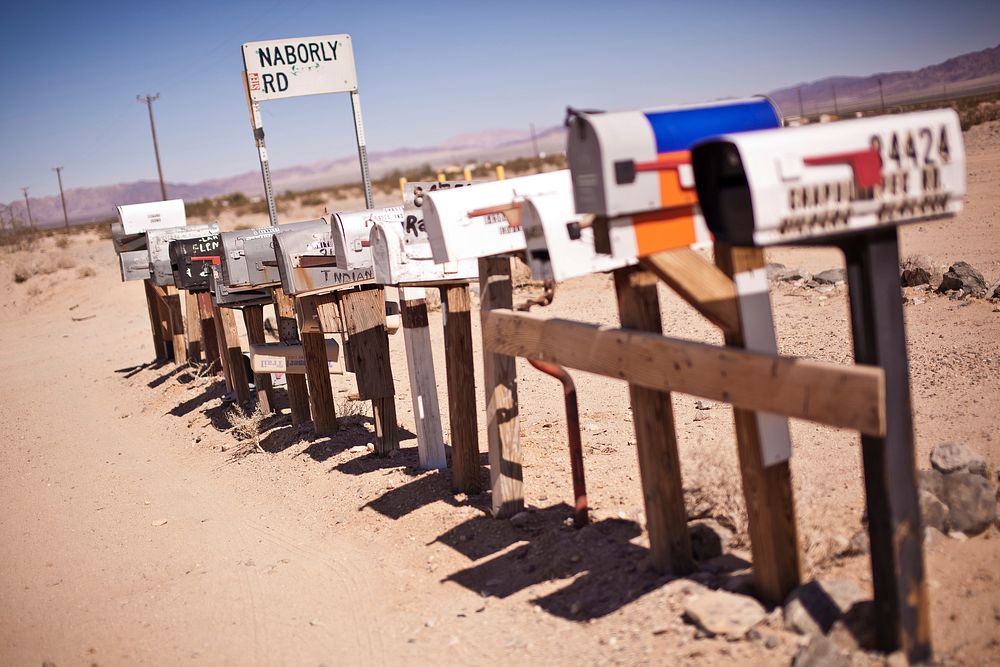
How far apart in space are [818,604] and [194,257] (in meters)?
6.21

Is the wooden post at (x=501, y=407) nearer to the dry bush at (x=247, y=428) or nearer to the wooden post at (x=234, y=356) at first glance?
the dry bush at (x=247, y=428)

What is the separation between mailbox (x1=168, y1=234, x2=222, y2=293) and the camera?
7672 mm

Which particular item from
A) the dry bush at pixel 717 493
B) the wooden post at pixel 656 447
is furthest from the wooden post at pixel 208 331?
the wooden post at pixel 656 447

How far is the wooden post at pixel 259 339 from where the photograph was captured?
7.36 metres

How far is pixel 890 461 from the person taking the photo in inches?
96.1

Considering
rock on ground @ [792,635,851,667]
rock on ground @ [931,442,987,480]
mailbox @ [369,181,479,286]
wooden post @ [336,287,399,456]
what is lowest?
rock on ground @ [792,635,851,667]

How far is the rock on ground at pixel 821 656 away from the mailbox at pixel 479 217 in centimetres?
220

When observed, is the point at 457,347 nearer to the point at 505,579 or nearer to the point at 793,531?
the point at 505,579

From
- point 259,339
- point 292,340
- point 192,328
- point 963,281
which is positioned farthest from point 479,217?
point 192,328

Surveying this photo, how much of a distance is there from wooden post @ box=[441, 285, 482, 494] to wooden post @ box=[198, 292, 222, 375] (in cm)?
448

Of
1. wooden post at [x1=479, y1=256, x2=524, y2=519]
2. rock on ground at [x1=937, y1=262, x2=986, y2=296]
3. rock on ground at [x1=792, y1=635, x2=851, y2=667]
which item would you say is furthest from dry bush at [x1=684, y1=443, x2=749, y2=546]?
rock on ground at [x1=937, y1=262, x2=986, y2=296]

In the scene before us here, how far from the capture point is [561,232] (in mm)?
3562

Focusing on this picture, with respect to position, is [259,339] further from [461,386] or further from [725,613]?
[725,613]

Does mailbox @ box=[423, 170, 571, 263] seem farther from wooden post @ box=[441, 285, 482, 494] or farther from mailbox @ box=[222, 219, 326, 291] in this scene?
mailbox @ box=[222, 219, 326, 291]
